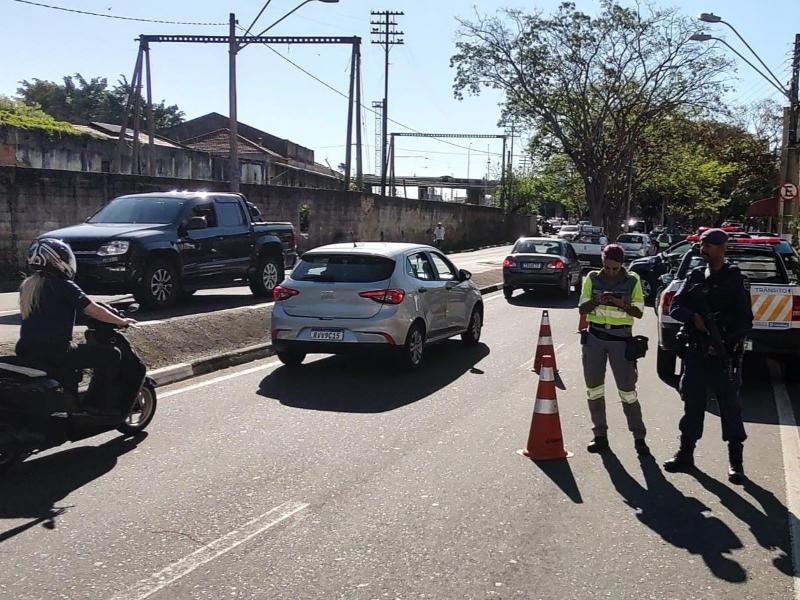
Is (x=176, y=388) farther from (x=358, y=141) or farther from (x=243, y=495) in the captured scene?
(x=358, y=141)

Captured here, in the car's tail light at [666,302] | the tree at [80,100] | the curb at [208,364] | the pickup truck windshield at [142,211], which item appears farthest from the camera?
the tree at [80,100]

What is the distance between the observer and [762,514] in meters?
5.23

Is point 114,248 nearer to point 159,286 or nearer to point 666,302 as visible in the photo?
point 159,286

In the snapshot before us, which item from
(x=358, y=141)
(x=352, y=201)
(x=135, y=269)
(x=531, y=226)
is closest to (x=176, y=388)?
(x=135, y=269)

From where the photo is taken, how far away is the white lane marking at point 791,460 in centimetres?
468

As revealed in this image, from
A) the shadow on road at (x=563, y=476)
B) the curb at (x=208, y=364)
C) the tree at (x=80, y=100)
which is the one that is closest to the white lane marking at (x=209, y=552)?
the shadow on road at (x=563, y=476)

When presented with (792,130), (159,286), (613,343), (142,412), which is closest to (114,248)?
(159,286)

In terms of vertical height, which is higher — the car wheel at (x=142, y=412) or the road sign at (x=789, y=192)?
the road sign at (x=789, y=192)

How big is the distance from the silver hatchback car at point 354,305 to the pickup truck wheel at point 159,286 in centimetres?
399

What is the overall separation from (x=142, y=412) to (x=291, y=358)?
127 inches

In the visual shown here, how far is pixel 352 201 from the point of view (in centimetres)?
3566

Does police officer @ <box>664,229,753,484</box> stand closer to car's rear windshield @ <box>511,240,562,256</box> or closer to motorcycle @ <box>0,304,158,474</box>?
motorcycle @ <box>0,304,158,474</box>

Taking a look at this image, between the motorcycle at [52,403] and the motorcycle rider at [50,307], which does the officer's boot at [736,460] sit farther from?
the motorcycle rider at [50,307]

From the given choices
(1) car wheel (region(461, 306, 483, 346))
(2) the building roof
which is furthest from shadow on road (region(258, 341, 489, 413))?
(2) the building roof
